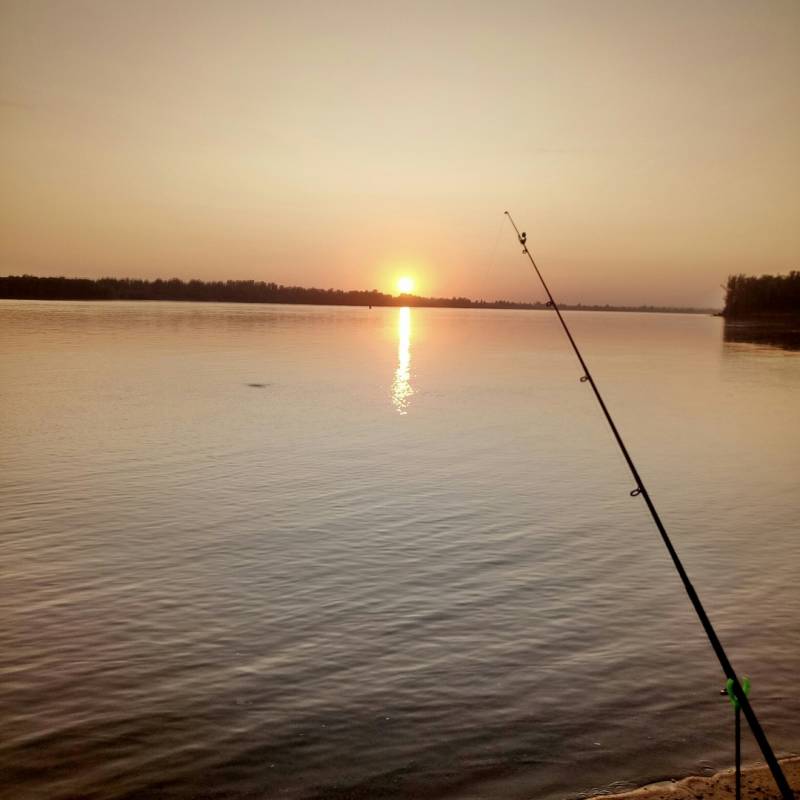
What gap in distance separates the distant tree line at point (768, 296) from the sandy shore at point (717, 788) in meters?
177

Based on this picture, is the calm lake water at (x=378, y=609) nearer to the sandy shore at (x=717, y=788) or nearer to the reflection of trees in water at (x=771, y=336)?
the sandy shore at (x=717, y=788)

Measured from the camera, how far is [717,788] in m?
→ 5.75

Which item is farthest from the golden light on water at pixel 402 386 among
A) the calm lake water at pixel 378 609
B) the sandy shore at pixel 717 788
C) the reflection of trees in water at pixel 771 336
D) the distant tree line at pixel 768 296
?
the distant tree line at pixel 768 296

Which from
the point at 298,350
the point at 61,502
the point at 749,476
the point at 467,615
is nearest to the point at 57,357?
the point at 298,350

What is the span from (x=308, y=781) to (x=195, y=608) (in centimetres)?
398

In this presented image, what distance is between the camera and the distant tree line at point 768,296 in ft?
562

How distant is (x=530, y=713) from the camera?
717cm

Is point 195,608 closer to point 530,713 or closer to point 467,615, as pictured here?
point 467,615

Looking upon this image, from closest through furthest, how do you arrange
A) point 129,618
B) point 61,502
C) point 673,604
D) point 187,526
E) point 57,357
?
point 129,618
point 673,604
point 187,526
point 61,502
point 57,357

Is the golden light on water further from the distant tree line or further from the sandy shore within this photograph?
the distant tree line

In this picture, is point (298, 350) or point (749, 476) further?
point (298, 350)

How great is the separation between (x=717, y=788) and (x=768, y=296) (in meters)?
195

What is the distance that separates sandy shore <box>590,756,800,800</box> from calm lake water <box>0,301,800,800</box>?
0.27m

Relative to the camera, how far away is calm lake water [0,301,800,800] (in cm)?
643
